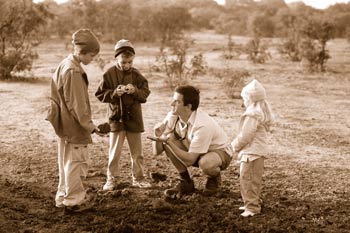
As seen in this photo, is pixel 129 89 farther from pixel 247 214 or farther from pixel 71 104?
pixel 247 214

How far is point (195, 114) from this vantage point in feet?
15.1

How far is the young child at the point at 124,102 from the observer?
468 centimetres

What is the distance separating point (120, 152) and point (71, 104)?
1.07 metres

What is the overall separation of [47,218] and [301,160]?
9.98 feet

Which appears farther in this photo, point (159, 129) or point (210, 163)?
point (159, 129)

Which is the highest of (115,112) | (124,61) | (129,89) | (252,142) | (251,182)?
(124,61)

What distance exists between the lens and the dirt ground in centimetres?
397

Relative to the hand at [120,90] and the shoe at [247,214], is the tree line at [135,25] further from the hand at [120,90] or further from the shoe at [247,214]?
the shoe at [247,214]

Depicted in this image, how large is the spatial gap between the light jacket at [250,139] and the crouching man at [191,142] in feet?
1.64

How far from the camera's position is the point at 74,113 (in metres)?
3.98

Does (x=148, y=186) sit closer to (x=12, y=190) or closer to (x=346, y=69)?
(x=12, y=190)

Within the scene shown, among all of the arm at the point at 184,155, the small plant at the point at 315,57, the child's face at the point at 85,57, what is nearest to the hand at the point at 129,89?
the arm at the point at 184,155

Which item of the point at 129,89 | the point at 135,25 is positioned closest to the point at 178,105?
the point at 129,89

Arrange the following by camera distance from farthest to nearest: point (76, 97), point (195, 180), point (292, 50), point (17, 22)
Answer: point (292, 50)
point (17, 22)
point (195, 180)
point (76, 97)
